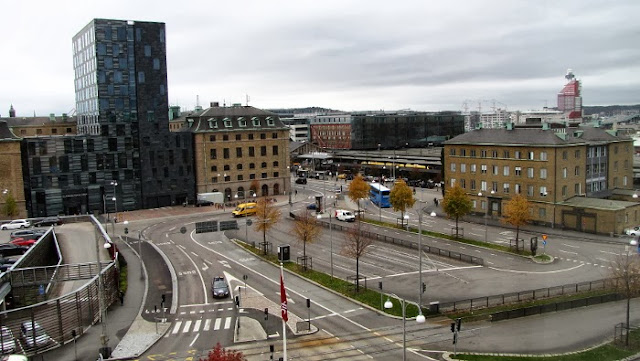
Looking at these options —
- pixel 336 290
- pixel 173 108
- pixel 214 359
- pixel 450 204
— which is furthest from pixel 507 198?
pixel 173 108

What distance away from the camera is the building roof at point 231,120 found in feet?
332

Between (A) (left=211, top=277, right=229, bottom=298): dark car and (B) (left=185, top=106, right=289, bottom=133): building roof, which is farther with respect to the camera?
(B) (left=185, top=106, right=289, bottom=133): building roof

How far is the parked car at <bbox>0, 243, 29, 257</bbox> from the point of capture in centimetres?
5909

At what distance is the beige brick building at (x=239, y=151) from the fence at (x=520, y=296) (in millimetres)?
65645

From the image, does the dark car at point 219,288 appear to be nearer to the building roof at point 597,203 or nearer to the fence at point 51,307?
the fence at point 51,307

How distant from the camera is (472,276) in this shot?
50.3 m

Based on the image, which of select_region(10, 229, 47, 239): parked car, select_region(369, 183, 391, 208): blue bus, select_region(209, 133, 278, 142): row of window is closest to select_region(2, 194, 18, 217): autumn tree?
select_region(10, 229, 47, 239): parked car

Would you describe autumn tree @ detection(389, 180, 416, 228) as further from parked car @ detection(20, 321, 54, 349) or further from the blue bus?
parked car @ detection(20, 321, 54, 349)

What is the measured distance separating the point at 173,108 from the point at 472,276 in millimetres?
100484

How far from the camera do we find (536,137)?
75.8m

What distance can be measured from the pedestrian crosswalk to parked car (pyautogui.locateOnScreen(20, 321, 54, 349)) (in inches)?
285

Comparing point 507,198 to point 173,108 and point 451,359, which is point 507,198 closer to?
point 451,359

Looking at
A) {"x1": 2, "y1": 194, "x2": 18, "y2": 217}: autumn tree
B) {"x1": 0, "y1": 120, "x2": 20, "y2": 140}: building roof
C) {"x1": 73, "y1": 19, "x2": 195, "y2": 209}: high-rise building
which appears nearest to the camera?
{"x1": 2, "y1": 194, "x2": 18, "y2": 217}: autumn tree

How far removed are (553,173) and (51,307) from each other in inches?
2306
